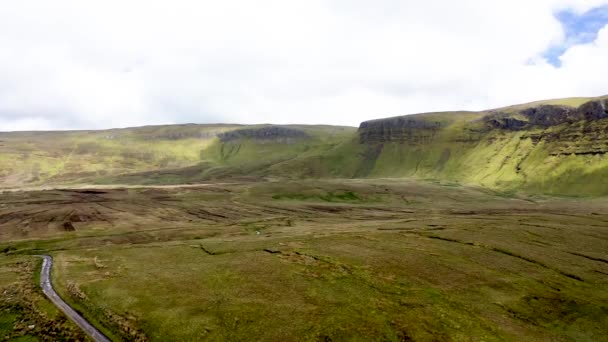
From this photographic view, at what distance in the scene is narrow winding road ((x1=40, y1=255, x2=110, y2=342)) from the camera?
164 ft

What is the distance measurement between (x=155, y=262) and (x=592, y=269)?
8256 centimetres

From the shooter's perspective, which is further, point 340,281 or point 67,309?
point 340,281

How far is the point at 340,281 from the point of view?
6956cm

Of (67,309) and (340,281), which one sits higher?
(67,309)

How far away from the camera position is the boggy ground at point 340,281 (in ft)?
171

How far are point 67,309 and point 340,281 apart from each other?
39.7 m

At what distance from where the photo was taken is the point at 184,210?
185250 mm

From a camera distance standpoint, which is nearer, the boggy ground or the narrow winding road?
the narrow winding road

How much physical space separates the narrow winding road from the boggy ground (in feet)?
3.61

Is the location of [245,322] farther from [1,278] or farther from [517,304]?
[1,278]

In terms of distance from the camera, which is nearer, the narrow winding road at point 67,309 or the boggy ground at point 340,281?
the narrow winding road at point 67,309

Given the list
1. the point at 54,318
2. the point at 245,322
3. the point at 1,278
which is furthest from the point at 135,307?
the point at 1,278

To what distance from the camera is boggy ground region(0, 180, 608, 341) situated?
A: 52.2 meters

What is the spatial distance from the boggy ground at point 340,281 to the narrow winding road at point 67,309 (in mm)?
1100
